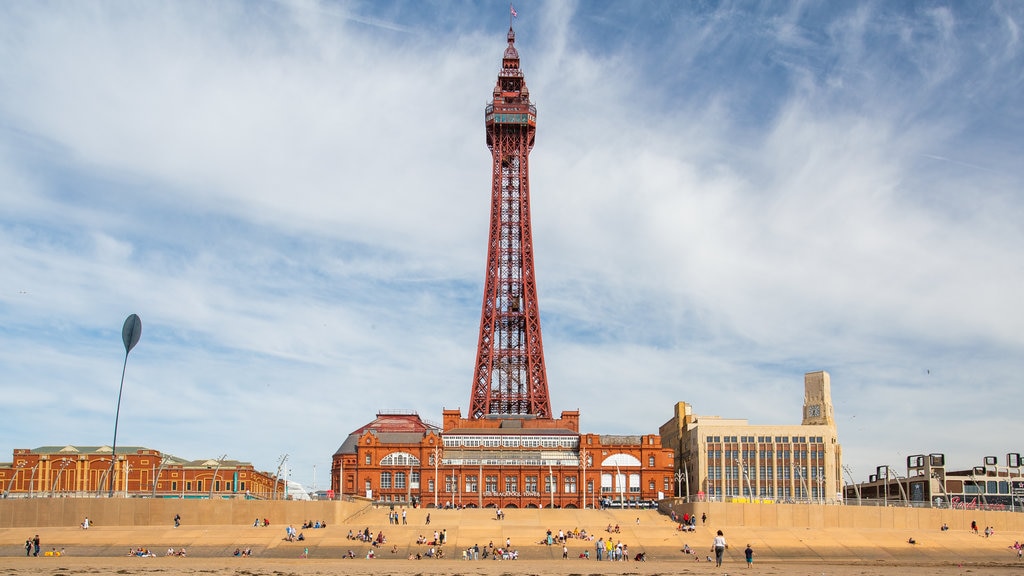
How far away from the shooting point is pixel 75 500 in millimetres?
61188

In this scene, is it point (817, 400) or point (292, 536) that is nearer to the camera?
point (292, 536)

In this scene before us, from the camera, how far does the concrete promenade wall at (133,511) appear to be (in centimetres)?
6078

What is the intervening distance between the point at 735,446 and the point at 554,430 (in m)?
19.5

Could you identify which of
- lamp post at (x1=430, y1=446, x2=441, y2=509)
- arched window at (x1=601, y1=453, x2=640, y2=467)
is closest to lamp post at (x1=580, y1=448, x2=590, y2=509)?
arched window at (x1=601, y1=453, x2=640, y2=467)

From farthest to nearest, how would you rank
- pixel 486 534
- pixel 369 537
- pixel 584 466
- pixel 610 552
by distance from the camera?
pixel 584 466, pixel 486 534, pixel 369 537, pixel 610 552

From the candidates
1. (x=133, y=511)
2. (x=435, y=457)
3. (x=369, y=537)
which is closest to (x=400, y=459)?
(x=435, y=457)

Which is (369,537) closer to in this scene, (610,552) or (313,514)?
(313,514)

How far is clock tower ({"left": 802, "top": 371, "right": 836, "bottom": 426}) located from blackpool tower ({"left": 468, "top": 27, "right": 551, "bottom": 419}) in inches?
1139

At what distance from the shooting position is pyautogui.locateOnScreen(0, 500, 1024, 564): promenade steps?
56906 mm

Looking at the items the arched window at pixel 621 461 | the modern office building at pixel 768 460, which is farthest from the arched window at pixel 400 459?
the modern office building at pixel 768 460

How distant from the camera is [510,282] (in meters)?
118

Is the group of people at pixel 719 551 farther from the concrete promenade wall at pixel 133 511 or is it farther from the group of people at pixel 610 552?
the concrete promenade wall at pixel 133 511

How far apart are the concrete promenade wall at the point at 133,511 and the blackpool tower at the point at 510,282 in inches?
2009

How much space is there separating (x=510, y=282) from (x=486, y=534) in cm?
5691
